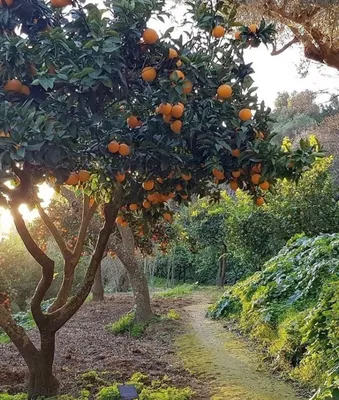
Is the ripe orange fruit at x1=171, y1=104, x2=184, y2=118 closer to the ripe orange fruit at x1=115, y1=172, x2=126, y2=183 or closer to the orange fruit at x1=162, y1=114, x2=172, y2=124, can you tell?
the orange fruit at x1=162, y1=114, x2=172, y2=124

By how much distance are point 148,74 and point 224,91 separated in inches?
20.2

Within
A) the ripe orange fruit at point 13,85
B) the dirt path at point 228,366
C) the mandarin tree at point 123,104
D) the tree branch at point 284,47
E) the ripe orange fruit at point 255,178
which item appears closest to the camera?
the mandarin tree at point 123,104

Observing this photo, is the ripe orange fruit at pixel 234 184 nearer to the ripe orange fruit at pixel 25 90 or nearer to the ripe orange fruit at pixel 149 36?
the ripe orange fruit at pixel 149 36

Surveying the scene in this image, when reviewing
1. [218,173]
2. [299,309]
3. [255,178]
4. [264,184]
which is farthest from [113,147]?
[299,309]

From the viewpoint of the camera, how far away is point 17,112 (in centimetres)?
251

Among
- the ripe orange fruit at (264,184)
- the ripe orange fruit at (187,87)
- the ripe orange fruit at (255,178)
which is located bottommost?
the ripe orange fruit at (264,184)

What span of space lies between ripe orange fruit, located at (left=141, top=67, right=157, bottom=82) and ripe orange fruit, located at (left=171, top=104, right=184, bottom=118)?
230 mm

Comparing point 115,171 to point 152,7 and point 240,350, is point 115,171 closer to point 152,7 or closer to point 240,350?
point 152,7

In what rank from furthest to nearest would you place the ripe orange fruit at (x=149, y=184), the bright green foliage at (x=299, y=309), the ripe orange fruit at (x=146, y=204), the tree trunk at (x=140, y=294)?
the tree trunk at (x=140, y=294)
the bright green foliage at (x=299, y=309)
the ripe orange fruit at (x=146, y=204)
the ripe orange fruit at (x=149, y=184)

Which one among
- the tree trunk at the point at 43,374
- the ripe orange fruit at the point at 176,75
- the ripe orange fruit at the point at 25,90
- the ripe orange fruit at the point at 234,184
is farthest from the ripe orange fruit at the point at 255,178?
the tree trunk at the point at 43,374

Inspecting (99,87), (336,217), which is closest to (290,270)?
(336,217)

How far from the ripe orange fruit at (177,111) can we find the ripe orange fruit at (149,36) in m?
0.41

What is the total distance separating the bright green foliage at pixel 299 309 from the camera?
4281mm

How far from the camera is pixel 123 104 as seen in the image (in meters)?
3.14
